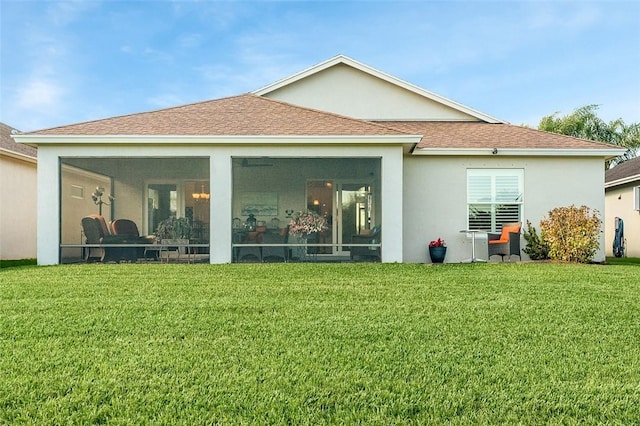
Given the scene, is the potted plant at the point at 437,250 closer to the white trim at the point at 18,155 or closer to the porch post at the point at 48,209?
the porch post at the point at 48,209

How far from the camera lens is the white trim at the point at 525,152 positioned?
37.2 ft

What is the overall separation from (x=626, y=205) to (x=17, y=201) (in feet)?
67.5

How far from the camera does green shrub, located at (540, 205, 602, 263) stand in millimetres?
10031

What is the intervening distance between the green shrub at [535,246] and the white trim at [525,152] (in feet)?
6.08

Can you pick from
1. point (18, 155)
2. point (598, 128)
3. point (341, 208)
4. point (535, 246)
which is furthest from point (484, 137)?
point (598, 128)

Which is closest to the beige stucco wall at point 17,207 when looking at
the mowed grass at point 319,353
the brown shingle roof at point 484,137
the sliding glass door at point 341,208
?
the mowed grass at point 319,353

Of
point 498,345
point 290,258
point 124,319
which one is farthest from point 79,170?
point 498,345

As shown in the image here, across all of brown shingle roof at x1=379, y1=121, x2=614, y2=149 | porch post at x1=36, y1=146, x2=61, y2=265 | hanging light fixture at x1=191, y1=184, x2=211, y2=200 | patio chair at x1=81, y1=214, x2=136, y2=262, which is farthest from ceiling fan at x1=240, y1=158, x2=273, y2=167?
porch post at x1=36, y1=146, x2=61, y2=265

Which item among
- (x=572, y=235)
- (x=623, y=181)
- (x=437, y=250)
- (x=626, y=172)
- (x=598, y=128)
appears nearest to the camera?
(x=572, y=235)

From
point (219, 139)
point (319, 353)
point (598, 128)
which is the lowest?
point (319, 353)

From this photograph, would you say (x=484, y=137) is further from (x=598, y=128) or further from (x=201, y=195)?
(x=598, y=128)

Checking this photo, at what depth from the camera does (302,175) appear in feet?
36.0

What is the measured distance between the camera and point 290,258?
10.6 meters

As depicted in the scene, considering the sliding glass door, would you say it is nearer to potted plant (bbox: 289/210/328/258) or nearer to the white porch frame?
potted plant (bbox: 289/210/328/258)
